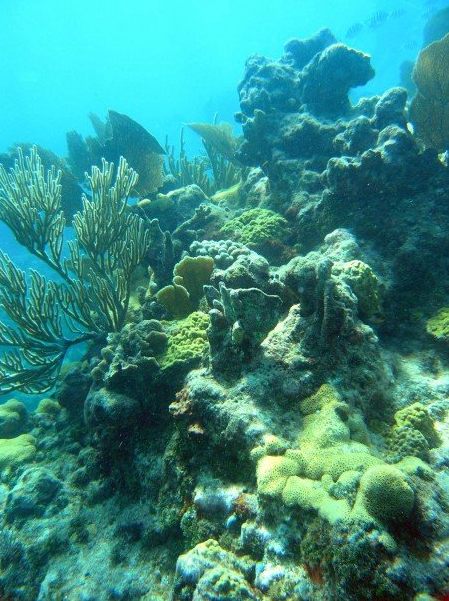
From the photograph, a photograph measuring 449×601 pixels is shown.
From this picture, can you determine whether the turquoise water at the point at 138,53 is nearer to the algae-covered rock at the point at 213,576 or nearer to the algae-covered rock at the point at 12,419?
the algae-covered rock at the point at 12,419

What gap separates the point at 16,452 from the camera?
5.14 metres

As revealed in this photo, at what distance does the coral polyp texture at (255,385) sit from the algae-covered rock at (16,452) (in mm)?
28

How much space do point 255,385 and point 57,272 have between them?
12.5 ft

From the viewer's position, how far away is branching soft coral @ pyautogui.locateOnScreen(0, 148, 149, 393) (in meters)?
5.17

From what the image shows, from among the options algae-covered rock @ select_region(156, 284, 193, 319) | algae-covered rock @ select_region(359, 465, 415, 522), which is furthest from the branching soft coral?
algae-covered rock @ select_region(359, 465, 415, 522)

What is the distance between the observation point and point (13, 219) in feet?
17.8

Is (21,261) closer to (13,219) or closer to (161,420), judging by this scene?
(13,219)

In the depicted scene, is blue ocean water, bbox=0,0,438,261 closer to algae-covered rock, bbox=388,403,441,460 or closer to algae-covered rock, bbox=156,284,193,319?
algae-covered rock, bbox=156,284,193,319

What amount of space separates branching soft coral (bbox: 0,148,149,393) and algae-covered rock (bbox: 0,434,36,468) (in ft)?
2.57

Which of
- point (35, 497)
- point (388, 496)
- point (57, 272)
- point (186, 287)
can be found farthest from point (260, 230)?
point (35, 497)

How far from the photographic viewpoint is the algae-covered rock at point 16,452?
5.03 metres

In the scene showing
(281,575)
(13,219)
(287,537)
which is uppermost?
(13,219)

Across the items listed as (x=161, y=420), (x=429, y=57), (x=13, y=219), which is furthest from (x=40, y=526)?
(x=429, y=57)

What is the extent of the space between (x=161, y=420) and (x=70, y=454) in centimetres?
188
